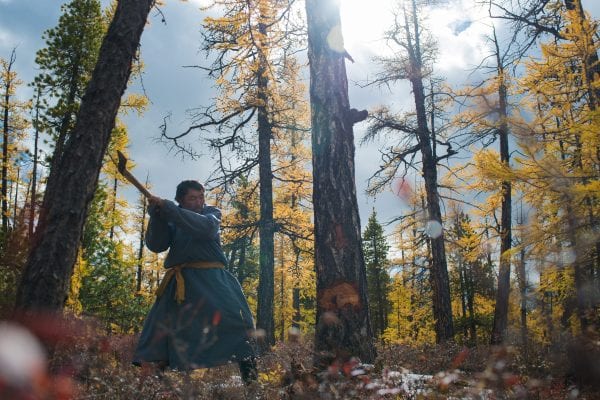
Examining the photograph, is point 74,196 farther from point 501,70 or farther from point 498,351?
point 501,70

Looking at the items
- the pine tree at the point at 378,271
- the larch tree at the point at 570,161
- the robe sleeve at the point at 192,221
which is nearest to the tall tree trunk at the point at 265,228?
the larch tree at the point at 570,161

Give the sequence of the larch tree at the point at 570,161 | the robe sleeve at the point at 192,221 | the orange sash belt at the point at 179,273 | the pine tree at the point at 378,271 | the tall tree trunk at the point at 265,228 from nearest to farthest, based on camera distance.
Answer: the robe sleeve at the point at 192,221 → the orange sash belt at the point at 179,273 → the larch tree at the point at 570,161 → the tall tree trunk at the point at 265,228 → the pine tree at the point at 378,271

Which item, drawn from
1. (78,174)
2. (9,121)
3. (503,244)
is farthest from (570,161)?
(9,121)

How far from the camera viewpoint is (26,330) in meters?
2.93

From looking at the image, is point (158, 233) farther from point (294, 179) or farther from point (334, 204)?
point (294, 179)

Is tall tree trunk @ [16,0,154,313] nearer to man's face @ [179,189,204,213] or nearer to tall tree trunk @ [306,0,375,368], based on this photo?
man's face @ [179,189,204,213]

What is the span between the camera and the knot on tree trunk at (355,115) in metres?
4.67

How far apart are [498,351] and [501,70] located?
1295 cm

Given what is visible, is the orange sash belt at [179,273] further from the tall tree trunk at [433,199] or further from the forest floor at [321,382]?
the tall tree trunk at [433,199]

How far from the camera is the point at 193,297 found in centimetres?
427

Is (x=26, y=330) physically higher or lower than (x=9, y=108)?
lower

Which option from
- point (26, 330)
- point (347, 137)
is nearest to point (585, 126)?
point (347, 137)

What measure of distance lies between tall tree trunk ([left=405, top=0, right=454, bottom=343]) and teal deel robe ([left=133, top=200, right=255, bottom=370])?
834 centimetres

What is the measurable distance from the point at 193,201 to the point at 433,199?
9295mm
